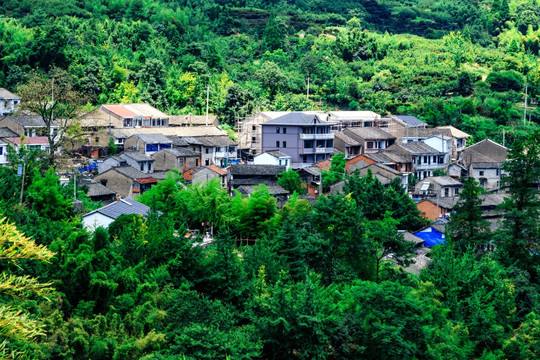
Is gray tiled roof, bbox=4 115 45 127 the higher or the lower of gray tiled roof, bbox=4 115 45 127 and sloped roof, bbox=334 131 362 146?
the higher

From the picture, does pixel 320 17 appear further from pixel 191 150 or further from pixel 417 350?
pixel 417 350

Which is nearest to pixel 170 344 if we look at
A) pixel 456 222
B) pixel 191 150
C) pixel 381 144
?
pixel 456 222

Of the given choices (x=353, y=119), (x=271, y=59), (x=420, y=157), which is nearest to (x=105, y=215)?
(x=420, y=157)

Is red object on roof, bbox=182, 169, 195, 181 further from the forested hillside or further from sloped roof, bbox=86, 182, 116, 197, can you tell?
the forested hillside

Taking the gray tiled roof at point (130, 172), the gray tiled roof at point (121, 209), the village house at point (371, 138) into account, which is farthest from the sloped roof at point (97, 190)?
the village house at point (371, 138)

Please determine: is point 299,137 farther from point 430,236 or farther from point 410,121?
point 430,236

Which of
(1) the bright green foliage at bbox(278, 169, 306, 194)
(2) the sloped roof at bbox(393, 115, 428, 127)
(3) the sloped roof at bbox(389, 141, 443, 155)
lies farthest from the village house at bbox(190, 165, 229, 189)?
(2) the sloped roof at bbox(393, 115, 428, 127)
